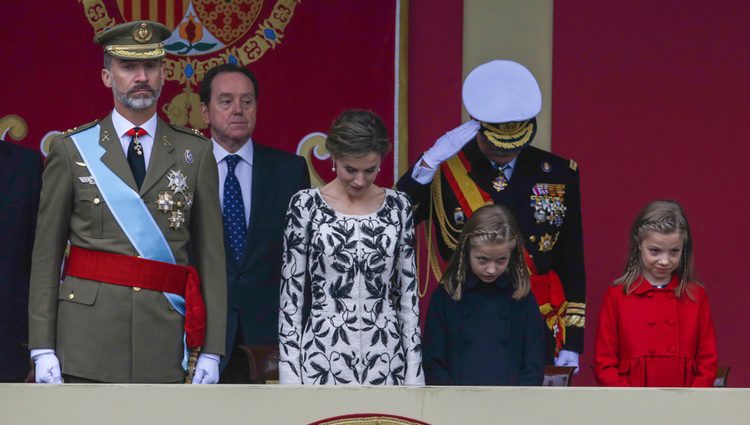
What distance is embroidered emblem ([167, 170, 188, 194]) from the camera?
4.61m

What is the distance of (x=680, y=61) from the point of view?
6840 mm

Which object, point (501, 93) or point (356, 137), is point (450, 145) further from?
point (356, 137)

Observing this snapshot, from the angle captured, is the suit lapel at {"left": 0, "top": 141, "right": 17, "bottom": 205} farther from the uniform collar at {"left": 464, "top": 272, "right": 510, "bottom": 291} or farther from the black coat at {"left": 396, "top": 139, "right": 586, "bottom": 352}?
the uniform collar at {"left": 464, "top": 272, "right": 510, "bottom": 291}

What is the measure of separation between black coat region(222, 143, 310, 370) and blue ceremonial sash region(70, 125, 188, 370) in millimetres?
744

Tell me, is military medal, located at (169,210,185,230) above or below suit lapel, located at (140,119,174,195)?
below

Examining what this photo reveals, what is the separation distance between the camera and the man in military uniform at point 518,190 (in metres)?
5.41

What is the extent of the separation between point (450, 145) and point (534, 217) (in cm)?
37

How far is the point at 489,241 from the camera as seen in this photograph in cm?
497

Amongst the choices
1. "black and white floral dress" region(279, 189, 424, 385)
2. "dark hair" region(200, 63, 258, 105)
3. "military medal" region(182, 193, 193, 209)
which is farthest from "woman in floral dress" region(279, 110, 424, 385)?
"dark hair" region(200, 63, 258, 105)

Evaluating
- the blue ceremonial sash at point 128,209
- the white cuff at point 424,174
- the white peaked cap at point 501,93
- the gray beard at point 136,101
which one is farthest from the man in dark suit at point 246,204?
the gray beard at point 136,101

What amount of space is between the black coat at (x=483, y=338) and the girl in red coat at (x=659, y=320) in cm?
30

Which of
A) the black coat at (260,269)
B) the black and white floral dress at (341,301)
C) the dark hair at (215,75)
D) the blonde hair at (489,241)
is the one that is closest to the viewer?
the black and white floral dress at (341,301)

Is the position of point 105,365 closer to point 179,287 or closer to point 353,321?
point 179,287

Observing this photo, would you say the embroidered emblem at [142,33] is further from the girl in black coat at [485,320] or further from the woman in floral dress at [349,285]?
the girl in black coat at [485,320]
